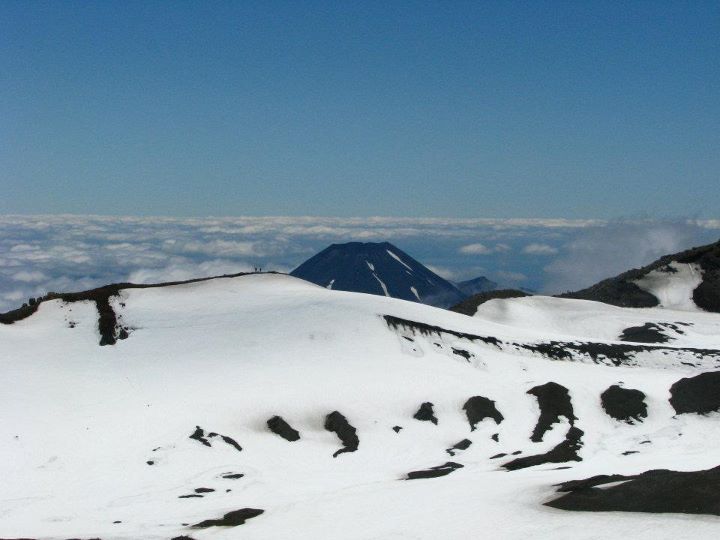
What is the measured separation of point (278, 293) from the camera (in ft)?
314

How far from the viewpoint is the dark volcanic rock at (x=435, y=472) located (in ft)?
178

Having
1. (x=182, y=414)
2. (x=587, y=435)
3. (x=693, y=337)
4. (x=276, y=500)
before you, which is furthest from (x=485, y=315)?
(x=276, y=500)

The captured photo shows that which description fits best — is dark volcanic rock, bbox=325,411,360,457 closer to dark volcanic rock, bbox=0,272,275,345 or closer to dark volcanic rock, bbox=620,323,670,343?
dark volcanic rock, bbox=0,272,275,345

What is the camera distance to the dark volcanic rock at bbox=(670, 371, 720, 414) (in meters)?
67.1

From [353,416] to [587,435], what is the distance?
824 inches

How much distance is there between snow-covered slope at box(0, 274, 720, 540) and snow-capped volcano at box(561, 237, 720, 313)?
4710cm

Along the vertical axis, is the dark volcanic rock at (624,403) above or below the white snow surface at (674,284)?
below

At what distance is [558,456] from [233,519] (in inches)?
1054

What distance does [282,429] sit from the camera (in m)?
63.7

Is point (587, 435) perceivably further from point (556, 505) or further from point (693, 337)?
point (693, 337)

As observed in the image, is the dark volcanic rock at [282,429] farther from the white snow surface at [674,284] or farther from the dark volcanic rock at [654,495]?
the white snow surface at [674,284]

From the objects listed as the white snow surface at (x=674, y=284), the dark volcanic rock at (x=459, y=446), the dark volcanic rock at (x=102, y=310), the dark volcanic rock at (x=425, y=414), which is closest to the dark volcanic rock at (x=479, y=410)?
the dark volcanic rock at (x=425, y=414)

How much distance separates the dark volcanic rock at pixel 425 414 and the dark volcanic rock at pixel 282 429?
1186 centimetres

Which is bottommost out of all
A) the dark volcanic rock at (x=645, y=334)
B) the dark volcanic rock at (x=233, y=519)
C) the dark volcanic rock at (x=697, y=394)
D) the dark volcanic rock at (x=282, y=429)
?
the dark volcanic rock at (x=233, y=519)
